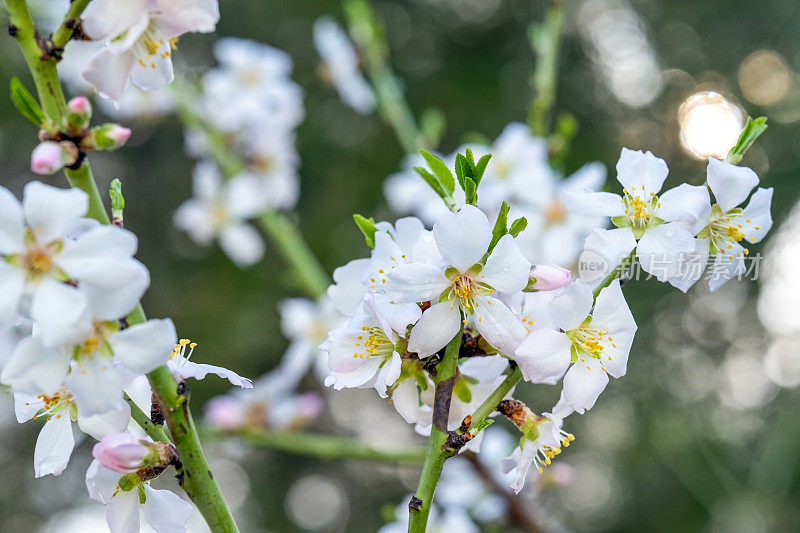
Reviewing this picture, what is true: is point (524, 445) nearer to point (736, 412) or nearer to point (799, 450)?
point (799, 450)

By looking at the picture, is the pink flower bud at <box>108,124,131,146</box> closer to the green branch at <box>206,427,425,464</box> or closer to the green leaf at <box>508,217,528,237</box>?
the green leaf at <box>508,217,528,237</box>

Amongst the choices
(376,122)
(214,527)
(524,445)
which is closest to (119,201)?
(214,527)

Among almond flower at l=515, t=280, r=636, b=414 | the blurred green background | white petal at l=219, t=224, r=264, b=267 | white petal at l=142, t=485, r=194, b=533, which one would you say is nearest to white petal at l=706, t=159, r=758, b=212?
almond flower at l=515, t=280, r=636, b=414

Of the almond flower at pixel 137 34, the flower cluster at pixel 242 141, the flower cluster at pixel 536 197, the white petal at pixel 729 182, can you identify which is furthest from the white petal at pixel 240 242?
the white petal at pixel 729 182

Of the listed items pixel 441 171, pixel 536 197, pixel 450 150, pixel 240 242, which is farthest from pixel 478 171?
pixel 450 150

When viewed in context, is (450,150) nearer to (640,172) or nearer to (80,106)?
(640,172)

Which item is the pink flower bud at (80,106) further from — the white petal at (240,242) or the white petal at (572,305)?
the white petal at (240,242)
